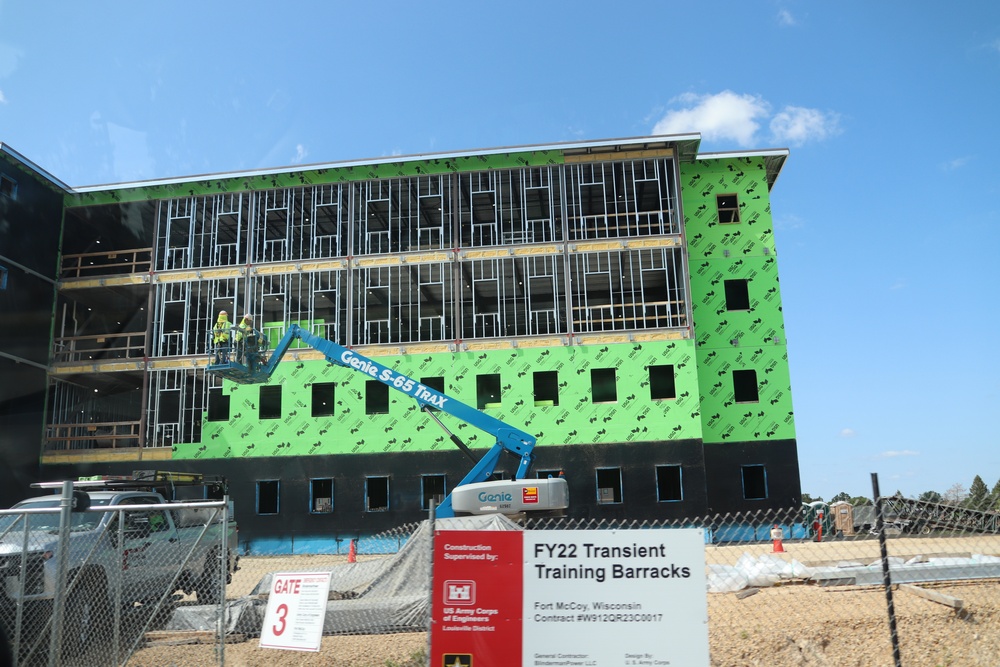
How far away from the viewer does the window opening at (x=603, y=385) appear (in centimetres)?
3003

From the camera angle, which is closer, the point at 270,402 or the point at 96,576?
the point at 96,576

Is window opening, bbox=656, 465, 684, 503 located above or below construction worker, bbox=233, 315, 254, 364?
below

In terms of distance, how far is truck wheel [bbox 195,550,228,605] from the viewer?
39.9ft

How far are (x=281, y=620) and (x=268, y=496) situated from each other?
941 inches

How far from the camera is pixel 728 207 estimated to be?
108 feet

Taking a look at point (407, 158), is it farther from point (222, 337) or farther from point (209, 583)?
point (209, 583)

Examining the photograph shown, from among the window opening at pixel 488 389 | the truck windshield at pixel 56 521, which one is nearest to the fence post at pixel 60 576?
the truck windshield at pixel 56 521

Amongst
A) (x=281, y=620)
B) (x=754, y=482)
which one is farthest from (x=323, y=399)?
(x=281, y=620)

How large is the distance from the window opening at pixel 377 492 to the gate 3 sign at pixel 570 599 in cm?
2468

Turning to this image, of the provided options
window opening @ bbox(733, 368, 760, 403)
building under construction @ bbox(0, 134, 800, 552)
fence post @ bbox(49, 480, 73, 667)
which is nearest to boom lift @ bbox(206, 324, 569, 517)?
building under construction @ bbox(0, 134, 800, 552)

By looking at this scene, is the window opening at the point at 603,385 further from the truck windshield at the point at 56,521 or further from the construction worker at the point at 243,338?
the truck windshield at the point at 56,521

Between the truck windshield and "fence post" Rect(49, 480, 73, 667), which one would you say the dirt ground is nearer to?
"fence post" Rect(49, 480, 73, 667)

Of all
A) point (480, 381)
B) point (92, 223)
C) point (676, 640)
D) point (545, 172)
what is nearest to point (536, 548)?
point (676, 640)

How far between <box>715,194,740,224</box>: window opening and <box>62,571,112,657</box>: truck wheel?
27.9 meters
